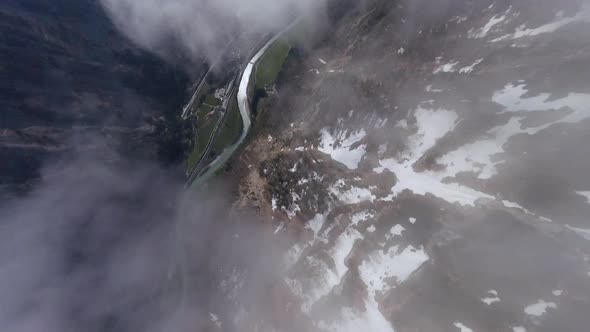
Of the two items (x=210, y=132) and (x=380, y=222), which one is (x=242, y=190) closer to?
(x=210, y=132)

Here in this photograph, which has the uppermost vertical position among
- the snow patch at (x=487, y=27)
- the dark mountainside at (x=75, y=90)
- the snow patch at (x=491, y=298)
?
the snow patch at (x=487, y=27)

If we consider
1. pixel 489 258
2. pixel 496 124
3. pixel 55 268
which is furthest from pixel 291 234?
pixel 55 268

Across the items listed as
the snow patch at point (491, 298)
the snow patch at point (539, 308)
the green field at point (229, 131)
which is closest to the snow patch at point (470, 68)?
the snow patch at point (491, 298)

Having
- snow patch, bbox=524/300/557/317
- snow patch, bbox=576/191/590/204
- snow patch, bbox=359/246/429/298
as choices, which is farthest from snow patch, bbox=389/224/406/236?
snow patch, bbox=576/191/590/204

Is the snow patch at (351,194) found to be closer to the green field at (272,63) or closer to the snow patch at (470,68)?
the snow patch at (470,68)

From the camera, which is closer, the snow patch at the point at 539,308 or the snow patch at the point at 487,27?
the snow patch at the point at 539,308

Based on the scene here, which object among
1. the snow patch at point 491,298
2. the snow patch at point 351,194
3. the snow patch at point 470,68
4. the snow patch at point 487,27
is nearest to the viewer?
the snow patch at point 491,298
